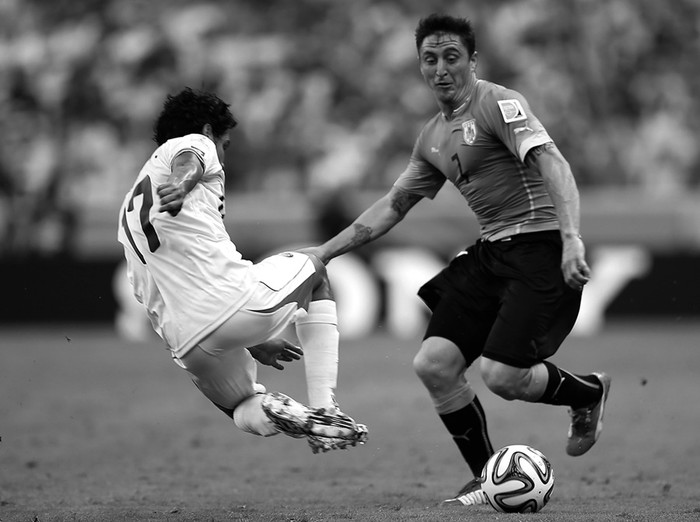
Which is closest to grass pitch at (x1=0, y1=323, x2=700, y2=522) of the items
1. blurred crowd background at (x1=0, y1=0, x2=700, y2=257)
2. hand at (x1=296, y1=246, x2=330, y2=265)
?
hand at (x1=296, y1=246, x2=330, y2=265)

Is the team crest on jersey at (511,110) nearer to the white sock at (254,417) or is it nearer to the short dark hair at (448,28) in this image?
the short dark hair at (448,28)

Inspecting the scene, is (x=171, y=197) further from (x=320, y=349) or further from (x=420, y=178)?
(x=420, y=178)

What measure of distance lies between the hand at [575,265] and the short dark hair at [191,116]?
1.86 m

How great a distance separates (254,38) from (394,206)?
11113mm

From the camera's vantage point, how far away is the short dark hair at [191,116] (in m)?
5.79

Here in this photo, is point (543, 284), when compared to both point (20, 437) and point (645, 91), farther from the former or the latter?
point (645, 91)

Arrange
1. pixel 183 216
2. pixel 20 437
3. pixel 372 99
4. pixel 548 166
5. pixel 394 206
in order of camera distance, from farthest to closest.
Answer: pixel 372 99 < pixel 20 437 < pixel 394 206 < pixel 548 166 < pixel 183 216

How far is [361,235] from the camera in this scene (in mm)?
6781

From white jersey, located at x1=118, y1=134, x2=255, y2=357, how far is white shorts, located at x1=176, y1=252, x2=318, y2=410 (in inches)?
2.5

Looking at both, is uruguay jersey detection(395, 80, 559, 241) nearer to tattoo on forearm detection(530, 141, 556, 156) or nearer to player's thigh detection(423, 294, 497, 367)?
tattoo on forearm detection(530, 141, 556, 156)

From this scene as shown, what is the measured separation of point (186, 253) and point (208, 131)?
711 mm

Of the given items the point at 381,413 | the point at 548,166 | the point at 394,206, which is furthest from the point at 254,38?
the point at 548,166

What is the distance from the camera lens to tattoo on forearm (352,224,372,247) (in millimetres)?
6742

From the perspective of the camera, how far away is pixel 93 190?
16.5 meters
